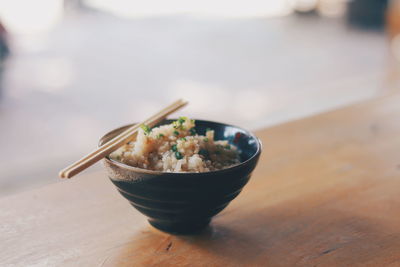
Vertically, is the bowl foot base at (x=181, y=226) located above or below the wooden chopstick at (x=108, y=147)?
below

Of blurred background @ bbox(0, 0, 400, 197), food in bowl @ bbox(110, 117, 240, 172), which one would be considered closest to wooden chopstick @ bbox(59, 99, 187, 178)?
food in bowl @ bbox(110, 117, 240, 172)

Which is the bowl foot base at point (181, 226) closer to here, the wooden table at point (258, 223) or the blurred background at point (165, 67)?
the wooden table at point (258, 223)

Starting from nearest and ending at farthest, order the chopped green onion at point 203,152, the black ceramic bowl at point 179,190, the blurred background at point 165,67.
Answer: the black ceramic bowl at point 179,190 < the chopped green onion at point 203,152 < the blurred background at point 165,67

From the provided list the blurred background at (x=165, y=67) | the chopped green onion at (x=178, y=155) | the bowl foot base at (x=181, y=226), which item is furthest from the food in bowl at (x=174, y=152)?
the blurred background at (x=165, y=67)

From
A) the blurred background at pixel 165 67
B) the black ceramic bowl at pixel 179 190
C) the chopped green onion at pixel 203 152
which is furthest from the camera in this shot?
the blurred background at pixel 165 67

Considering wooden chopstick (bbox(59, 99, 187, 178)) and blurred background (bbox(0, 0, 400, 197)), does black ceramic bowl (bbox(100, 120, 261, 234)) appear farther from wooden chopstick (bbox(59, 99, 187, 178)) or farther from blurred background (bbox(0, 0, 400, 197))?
blurred background (bbox(0, 0, 400, 197))

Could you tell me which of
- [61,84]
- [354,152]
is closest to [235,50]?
[61,84]

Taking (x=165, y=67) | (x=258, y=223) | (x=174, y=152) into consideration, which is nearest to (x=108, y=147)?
(x=174, y=152)
